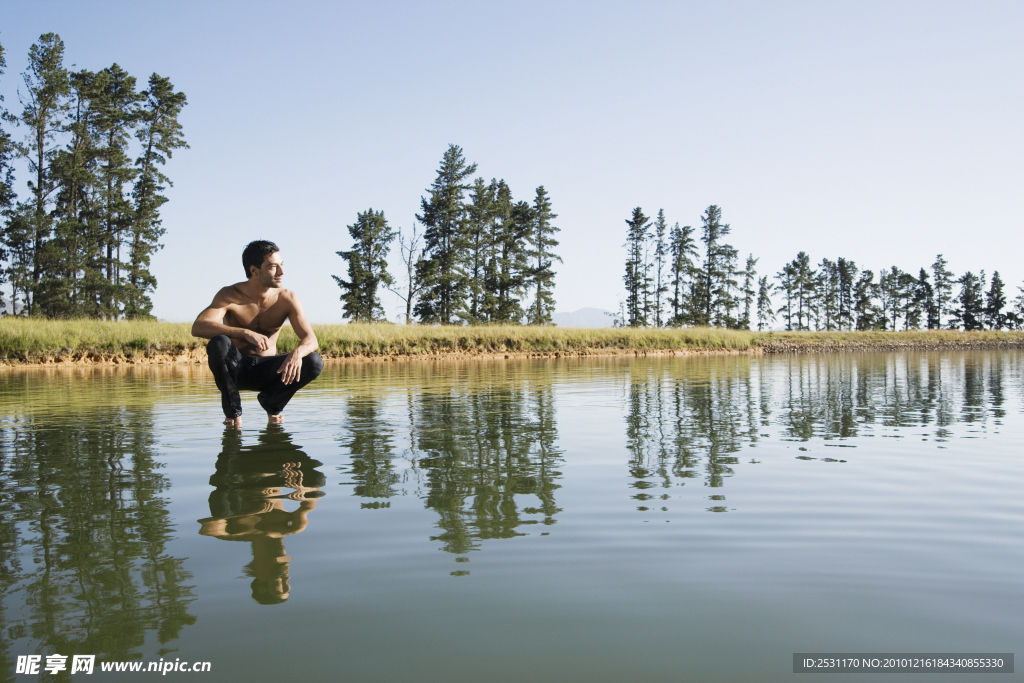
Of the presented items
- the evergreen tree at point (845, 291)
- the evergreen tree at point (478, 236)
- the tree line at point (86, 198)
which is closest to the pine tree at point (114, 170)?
the tree line at point (86, 198)

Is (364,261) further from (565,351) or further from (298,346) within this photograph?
(298,346)

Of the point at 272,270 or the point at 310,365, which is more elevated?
the point at 272,270

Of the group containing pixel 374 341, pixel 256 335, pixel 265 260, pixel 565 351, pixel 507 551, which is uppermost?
pixel 265 260

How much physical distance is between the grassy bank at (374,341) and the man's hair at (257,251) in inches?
699

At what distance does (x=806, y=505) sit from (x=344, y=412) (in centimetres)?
557

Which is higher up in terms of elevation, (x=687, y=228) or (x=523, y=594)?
(x=687, y=228)

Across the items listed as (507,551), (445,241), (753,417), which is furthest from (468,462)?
(445,241)

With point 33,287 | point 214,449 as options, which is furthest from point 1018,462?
point 33,287

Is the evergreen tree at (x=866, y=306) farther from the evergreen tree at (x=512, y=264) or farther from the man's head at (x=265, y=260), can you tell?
the man's head at (x=265, y=260)

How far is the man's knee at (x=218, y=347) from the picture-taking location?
5.99 m

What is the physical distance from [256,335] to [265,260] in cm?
64

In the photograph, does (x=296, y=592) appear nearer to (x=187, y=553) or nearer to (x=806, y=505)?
(x=187, y=553)

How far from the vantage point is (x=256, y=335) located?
19.8 ft

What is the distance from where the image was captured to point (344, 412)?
793cm
